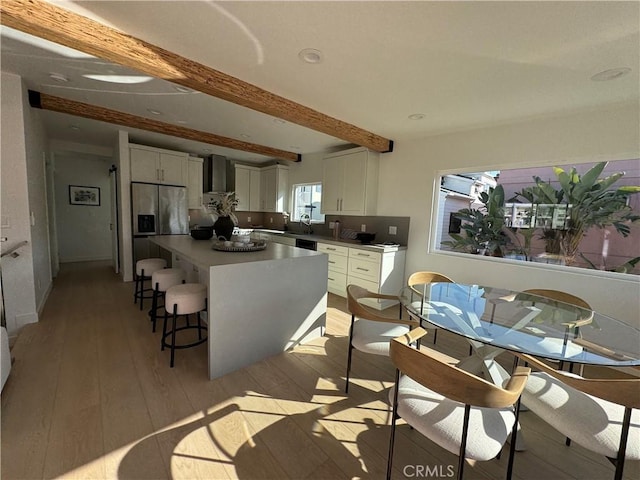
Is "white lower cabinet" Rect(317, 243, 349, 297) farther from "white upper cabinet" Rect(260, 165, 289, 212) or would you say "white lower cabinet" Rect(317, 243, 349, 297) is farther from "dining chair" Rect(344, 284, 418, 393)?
"white upper cabinet" Rect(260, 165, 289, 212)

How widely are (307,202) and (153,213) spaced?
2.98 meters

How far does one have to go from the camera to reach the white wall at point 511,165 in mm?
2492

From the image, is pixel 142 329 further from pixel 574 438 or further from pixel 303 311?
pixel 574 438

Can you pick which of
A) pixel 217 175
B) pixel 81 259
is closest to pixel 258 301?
pixel 217 175

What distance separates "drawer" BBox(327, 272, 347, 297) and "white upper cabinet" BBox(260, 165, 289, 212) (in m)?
2.50

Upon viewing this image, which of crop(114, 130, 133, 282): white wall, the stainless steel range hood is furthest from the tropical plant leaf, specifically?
crop(114, 130, 133, 282): white wall

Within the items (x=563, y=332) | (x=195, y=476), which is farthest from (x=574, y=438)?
(x=195, y=476)

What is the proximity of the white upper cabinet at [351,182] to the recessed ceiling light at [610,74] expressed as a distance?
259 centimetres

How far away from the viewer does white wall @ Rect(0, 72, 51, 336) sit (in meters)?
2.58

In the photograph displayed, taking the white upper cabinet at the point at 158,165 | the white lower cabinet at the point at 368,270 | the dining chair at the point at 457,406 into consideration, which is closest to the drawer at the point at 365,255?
the white lower cabinet at the point at 368,270

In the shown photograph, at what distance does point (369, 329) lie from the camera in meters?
2.04

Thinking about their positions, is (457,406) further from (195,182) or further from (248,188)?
(248,188)

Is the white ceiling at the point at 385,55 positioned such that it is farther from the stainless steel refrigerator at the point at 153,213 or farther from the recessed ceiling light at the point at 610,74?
the stainless steel refrigerator at the point at 153,213

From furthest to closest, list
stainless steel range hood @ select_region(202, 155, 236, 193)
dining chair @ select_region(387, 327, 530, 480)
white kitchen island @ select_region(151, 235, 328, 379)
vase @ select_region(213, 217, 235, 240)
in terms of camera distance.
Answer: stainless steel range hood @ select_region(202, 155, 236, 193) < vase @ select_region(213, 217, 235, 240) < white kitchen island @ select_region(151, 235, 328, 379) < dining chair @ select_region(387, 327, 530, 480)
